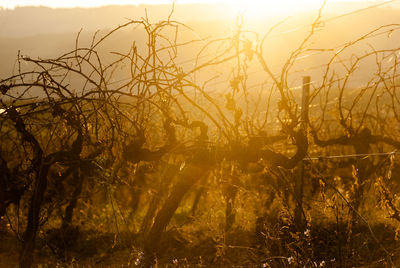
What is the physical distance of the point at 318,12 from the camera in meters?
3.04

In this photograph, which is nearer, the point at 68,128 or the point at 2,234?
the point at 68,128

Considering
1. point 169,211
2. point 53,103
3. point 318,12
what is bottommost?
point 169,211

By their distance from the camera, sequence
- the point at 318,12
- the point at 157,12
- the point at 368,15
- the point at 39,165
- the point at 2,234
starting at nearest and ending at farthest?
the point at 318,12, the point at 39,165, the point at 2,234, the point at 368,15, the point at 157,12

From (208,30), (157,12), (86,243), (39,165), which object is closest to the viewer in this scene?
(39,165)

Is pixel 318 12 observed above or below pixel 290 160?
above

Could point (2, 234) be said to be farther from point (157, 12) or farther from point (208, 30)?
point (157, 12)

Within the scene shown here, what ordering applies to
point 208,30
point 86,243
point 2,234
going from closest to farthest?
point 86,243 < point 2,234 < point 208,30

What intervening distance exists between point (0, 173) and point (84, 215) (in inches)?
213

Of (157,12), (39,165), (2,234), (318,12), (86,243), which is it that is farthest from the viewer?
(157,12)

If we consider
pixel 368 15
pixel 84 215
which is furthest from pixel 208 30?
pixel 84 215

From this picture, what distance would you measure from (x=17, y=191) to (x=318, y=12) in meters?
2.78

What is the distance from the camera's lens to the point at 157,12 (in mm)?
189875

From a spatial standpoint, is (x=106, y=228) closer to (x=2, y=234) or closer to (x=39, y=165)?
(x=2, y=234)

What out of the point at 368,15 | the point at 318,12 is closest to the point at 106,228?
the point at 318,12
